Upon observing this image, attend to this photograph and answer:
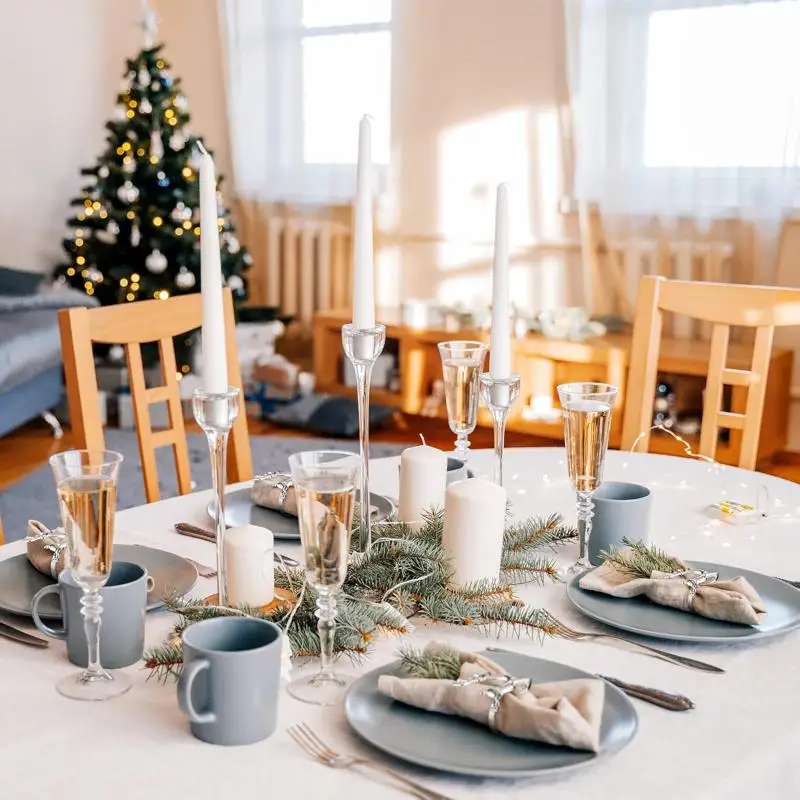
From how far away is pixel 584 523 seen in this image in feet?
4.39

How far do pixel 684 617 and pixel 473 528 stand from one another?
0.23 metres

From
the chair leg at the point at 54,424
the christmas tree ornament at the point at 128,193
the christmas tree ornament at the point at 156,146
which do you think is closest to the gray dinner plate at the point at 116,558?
the chair leg at the point at 54,424

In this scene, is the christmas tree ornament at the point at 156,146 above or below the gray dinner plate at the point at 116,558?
above

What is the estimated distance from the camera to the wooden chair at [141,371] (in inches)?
69.7

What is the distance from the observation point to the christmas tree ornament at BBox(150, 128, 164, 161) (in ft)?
16.3

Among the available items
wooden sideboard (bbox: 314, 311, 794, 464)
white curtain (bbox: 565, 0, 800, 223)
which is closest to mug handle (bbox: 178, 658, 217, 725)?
wooden sideboard (bbox: 314, 311, 794, 464)

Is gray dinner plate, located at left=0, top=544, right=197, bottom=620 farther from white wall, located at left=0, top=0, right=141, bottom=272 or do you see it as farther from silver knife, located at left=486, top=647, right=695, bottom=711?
white wall, located at left=0, top=0, right=141, bottom=272

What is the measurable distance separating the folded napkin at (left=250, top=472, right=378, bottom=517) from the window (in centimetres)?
317

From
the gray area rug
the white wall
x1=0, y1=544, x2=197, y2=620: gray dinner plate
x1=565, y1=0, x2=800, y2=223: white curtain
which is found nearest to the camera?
x1=0, y1=544, x2=197, y2=620: gray dinner plate

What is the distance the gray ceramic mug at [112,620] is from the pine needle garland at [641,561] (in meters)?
0.51

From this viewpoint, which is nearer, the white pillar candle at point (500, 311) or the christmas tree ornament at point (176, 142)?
the white pillar candle at point (500, 311)

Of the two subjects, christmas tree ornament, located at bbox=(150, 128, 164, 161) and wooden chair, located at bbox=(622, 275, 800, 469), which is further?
christmas tree ornament, located at bbox=(150, 128, 164, 161)

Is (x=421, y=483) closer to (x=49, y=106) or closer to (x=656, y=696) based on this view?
(x=656, y=696)

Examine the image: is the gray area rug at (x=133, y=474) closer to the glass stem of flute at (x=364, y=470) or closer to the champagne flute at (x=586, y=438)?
the glass stem of flute at (x=364, y=470)
